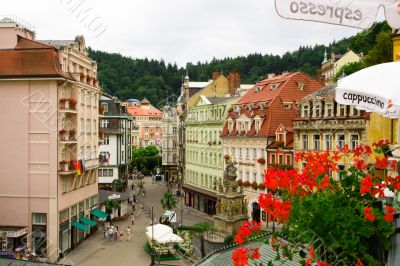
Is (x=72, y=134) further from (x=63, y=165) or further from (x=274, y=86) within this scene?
(x=274, y=86)

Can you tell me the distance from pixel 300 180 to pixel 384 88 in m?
1.72

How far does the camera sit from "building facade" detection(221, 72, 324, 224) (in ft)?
138

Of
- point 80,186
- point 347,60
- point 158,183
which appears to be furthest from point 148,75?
point 80,186

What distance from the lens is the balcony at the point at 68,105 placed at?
3241 cm

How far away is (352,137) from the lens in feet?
109

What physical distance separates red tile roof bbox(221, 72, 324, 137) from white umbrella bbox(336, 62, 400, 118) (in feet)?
111

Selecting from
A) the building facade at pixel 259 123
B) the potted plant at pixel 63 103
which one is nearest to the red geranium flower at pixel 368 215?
the potted plant at pixel 63 103

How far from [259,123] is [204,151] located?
43.6 feet

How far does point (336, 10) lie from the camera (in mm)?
5453

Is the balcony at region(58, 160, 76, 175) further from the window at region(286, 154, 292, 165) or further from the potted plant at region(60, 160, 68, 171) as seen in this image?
the window at region(286, 154, 292, 165)

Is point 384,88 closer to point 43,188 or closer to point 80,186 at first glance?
point 43,188

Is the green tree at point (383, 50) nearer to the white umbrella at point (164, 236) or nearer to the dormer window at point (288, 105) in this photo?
the dormer window at point (288, 105)

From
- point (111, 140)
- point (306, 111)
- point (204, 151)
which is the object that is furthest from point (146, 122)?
point (306, 111)

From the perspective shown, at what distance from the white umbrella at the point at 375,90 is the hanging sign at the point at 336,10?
Answer: 4.03ft
